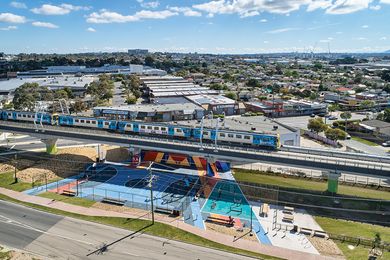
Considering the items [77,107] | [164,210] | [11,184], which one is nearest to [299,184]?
[164,210]

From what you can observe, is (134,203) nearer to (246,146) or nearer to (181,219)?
(181,219)

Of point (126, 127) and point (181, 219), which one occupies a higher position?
point (126, 127)

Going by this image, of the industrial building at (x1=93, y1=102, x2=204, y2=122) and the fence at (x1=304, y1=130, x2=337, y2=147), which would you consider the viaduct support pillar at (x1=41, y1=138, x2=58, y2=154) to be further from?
the fence at (x1=304, y1=130, x2=337, y2=147)

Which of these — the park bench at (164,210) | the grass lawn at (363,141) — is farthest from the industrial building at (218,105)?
the park bench at (164,210)

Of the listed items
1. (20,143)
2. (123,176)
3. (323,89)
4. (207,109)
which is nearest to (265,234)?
(123,176)

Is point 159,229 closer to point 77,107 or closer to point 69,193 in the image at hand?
point 69,193

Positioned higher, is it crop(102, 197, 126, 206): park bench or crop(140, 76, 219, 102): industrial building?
crop(140, 76, 219, 102): industrial building

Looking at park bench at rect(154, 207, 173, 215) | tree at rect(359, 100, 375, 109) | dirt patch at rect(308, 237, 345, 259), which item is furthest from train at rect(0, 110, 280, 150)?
tree at rect(359, 100, 375, 109)
